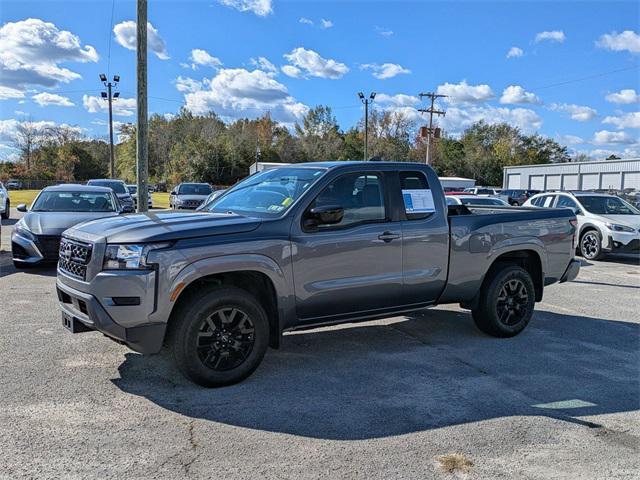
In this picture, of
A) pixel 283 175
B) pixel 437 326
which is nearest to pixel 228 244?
pixel 283 175

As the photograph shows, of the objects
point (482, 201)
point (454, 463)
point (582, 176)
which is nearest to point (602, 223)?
point (482, 201)

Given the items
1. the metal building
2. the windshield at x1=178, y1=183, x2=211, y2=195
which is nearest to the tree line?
the metal building

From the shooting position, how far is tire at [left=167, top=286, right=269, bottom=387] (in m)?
4.39

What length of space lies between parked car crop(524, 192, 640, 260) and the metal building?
1587 inches

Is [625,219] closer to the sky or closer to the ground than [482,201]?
closer to the ground

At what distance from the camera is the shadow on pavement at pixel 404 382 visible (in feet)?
13.5

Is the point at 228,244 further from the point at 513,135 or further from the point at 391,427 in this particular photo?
the point at 513,135

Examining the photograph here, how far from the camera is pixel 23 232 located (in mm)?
9828

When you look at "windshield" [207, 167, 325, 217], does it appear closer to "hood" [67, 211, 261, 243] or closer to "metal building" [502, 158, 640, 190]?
"hood" [67, 211, 261, 243]

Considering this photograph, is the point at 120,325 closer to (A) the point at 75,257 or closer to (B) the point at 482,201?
(A) the point at 75,257

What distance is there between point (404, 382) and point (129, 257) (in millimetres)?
2542

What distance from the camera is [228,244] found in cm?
449

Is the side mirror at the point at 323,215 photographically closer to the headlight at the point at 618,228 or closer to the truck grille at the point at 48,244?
the truck grille at the point at 48,244

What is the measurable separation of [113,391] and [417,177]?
3.55 metres
